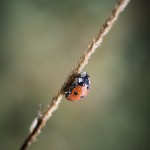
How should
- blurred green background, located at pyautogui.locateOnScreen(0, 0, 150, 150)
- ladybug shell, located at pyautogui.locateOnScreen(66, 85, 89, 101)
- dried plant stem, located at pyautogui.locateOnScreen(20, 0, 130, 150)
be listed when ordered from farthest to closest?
1. blurred green background, located at pyautogui.locateOnScreen(0, 0, 150, 150)
2. ladybug shell, located at pyautogui.locateOnScreen(66, 85, 89, 101)
3. dried plant stem, located at pyautogui.locateOnScreen(20, 0, 130, 150)

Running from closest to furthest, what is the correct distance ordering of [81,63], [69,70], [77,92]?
[81,63]
[77,92]
[69,70]

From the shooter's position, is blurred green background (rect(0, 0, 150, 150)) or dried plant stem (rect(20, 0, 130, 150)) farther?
blurred green background (rect(0, 0, 150, 150))

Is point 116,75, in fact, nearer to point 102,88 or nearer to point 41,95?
point 102,88

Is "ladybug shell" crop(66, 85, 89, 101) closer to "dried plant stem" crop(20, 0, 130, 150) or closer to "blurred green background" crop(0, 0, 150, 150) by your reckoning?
"dried plant stem" crop(20, 0, 130, 150)

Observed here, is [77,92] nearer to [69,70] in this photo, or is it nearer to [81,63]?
[81,63]

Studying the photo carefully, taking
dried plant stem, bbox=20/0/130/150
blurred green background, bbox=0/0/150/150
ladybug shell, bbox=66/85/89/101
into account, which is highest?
dried plant stem, bbox=20/0/130/150

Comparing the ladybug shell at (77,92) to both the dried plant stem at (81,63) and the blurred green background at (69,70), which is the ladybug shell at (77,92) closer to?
the dried plant stem at (81,63)

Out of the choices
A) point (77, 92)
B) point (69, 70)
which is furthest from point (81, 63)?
point (69, 70)

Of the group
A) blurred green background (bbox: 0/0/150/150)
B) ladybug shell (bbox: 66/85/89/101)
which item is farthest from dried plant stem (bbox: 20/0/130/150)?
blurred green background (bbox: 0/0/150/150)

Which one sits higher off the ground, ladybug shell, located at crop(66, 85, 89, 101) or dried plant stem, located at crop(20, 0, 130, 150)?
dried plant stem, located at crop(20, 0, 130, 150)
